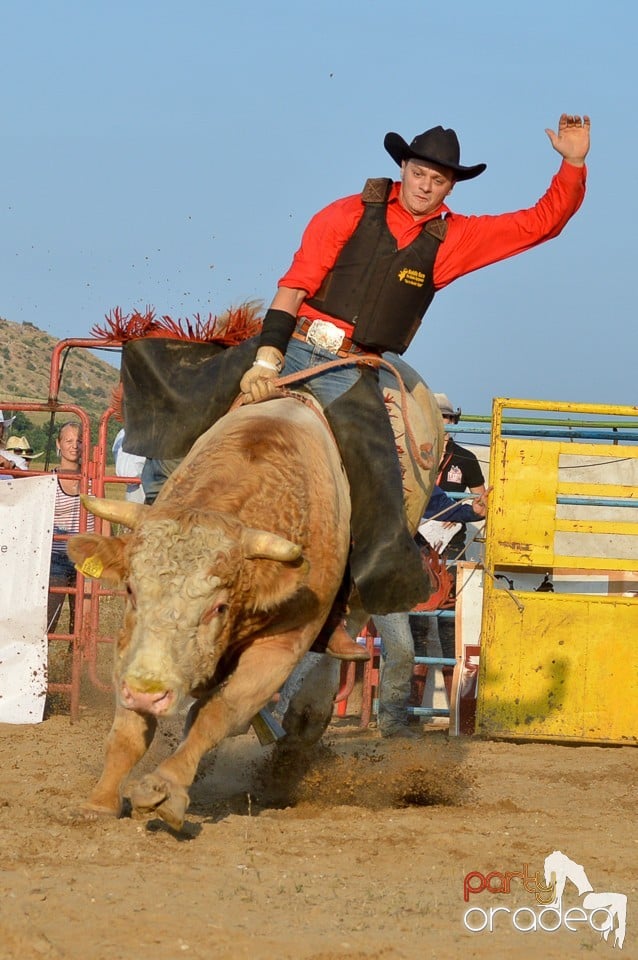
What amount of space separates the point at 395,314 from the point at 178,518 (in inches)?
79.3

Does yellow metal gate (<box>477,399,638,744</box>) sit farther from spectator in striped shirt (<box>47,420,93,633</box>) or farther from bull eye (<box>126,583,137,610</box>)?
bull eye (<box>126,583,137,610</box>)

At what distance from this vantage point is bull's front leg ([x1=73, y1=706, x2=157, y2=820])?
15.7 feet

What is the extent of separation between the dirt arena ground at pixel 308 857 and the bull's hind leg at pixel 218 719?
0.46ft

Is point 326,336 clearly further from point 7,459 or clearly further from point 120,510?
point 7,459

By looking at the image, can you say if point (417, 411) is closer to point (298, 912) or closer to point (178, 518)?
point (178, 518)

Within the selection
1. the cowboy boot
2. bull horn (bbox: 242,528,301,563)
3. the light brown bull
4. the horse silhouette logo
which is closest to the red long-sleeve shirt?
the cowboy boot

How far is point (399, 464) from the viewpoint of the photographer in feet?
20.0

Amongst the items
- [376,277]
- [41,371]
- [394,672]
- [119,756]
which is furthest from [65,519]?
[41,371]

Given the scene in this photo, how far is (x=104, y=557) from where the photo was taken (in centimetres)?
484

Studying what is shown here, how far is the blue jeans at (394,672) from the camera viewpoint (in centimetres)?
892

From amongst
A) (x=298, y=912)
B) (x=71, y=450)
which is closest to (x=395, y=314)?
(x=298, y=912)

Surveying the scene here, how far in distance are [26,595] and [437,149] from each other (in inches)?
159

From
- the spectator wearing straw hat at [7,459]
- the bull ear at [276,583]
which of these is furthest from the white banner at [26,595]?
the bull ear at [276,583]

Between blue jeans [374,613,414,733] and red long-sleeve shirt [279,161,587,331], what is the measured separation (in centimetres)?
307
